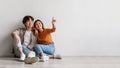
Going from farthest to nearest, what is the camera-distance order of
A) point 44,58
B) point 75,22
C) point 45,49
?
point 75,22, point 45,49, point 44,58

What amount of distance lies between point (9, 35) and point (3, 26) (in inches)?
6.6

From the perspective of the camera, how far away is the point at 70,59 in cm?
434

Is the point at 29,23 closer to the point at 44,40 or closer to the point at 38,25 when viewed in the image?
the point at 38,25

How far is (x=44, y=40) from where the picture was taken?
440 centimetres

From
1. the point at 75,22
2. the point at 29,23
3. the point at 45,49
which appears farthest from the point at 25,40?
the point at 75,22

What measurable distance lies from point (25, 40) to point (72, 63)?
3.02ft

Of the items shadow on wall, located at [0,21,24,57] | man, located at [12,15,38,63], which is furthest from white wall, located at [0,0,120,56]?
man, located at [12,15,38,63]

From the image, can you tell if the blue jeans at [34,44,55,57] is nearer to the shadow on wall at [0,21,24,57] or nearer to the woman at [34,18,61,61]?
the woman at [34,18,61,61]

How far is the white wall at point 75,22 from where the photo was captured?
14.9 feet

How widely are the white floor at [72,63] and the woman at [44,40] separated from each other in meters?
0.20

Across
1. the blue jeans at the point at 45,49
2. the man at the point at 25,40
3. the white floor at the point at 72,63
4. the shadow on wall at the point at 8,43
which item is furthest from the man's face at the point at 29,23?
the white floor at the point at 72,63

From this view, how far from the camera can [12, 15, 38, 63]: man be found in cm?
426

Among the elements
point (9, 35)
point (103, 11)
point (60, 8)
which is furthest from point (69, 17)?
point (9, 35)

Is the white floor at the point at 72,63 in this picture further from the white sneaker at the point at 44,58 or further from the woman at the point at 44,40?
the woman at the point at 44,40
